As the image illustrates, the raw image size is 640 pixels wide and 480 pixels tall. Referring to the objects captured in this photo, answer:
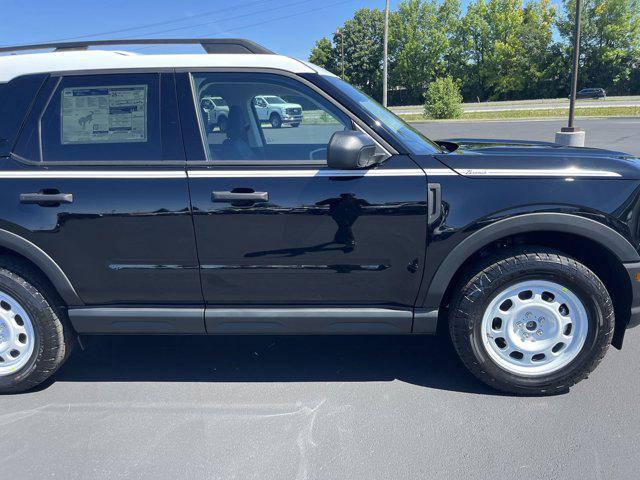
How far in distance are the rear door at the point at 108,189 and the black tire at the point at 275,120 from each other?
62cm

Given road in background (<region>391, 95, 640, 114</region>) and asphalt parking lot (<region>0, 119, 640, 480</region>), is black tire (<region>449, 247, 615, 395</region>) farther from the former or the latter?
road in background (<region>391, 95, 640, 114</region>)

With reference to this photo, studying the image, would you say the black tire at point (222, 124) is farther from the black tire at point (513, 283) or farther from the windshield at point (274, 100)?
the black tire at point (513, 283)

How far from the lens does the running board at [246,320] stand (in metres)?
2.95

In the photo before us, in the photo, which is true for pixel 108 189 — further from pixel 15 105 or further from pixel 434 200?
pixel 434 200

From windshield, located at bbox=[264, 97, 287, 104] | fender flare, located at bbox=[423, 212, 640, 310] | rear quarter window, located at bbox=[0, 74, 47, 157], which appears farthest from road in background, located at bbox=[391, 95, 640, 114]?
rear quarter window, located at bbox=[0, 74, 47, 157]

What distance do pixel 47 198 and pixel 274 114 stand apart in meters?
1.37

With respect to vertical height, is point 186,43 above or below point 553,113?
above

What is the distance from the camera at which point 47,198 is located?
285cm

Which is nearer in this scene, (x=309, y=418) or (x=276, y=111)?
(x=309, y=418)

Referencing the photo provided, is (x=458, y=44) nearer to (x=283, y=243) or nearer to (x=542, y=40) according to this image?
(x=542, y=40)

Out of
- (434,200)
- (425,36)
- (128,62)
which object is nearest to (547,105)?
(425,36)

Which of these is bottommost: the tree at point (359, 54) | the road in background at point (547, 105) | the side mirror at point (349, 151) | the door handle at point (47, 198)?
the road in background at point (547, 105)

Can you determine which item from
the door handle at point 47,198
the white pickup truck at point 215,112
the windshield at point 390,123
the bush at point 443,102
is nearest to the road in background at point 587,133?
the bush at point 443,102

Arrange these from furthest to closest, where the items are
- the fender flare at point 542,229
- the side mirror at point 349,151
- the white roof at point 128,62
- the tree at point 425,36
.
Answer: the tree at point 425,36 → the white roof at point 128,62 → the fender flare at point 542,229 → the side mirror at point 349,151
